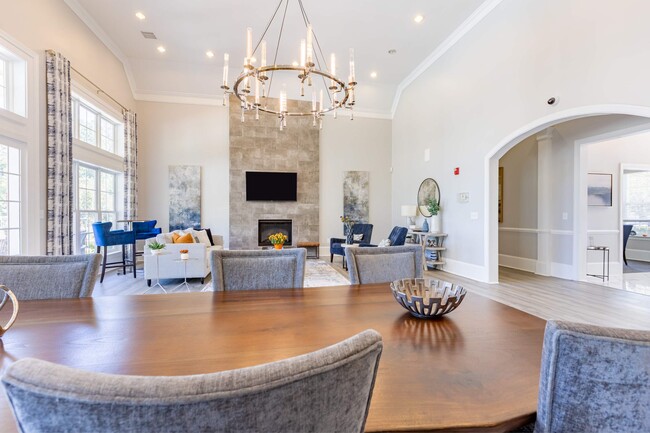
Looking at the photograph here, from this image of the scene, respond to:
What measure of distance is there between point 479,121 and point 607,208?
10.2ft

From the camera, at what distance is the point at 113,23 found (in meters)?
5.02

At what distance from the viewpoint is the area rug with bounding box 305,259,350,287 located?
4748mm

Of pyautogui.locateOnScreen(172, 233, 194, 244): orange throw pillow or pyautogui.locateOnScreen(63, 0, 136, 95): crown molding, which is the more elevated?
pyautogui.locateOnScreen(63, 0, 136, 95): crown molding

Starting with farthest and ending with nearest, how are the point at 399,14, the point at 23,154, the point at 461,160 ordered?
the point at 461,160
the point at 399,14
the point at 23,154

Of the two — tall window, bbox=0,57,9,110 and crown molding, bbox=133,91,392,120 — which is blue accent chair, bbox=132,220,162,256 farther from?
crown molding, bbox=133,91,392,120

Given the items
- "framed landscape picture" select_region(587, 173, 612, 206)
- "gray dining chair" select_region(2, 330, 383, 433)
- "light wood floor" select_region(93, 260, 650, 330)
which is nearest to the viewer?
"gray dining chair" select_region(2, 330, 383, 433)

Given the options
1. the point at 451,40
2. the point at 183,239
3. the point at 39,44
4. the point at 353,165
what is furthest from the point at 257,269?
the point at 353,165

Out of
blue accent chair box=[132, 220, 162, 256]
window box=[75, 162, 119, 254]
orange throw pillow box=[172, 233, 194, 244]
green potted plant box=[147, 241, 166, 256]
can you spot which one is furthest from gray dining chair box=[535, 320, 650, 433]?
window box=[75, 162, 119, 254]

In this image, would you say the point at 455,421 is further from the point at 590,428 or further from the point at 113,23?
the point at 113,23

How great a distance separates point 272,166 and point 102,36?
3946mm

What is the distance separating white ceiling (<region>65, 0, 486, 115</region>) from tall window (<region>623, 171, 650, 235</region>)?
5.98 m

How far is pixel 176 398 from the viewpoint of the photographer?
34cm

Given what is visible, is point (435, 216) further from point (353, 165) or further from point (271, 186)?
point (271, 186)

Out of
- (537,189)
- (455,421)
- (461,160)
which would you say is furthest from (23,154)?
(537,189)
